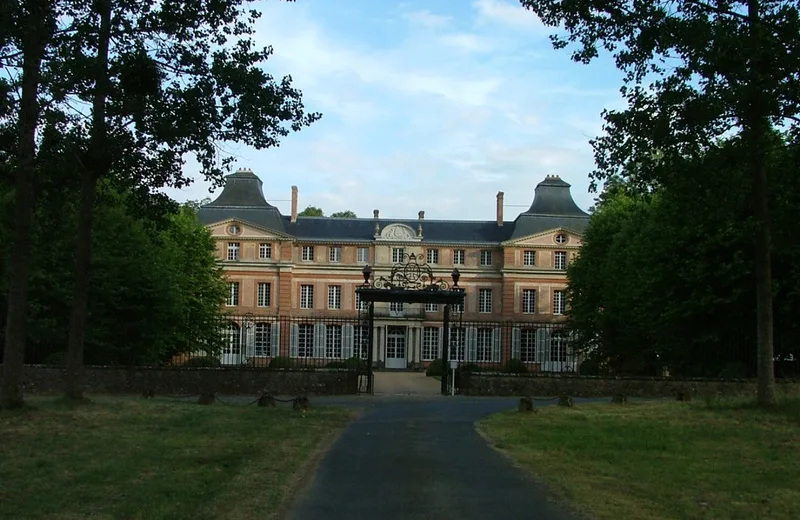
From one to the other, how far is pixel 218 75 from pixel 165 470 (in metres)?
7.41

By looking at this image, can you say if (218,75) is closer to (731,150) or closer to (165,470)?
(165,470)

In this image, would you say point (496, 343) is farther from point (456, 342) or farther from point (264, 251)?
point (264, 251)

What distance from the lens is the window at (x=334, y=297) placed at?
64562 millimetres

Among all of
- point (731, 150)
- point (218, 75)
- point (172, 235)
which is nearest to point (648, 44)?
point (731, 150)

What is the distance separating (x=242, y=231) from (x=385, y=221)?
10.2 m

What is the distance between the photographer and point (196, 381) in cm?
2394

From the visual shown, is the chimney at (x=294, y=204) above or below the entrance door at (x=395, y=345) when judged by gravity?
above

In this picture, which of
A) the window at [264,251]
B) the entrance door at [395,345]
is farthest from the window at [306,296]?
the entrance door at [395,345]

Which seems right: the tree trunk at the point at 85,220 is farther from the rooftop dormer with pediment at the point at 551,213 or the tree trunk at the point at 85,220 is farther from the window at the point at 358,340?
the rooftop dormer with pediment at the point at 551,213

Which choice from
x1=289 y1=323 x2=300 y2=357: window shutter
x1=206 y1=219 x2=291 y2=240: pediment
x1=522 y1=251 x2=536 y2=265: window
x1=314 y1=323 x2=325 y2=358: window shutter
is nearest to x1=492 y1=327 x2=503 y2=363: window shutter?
x1=522 y1=251 x2=536 y2=265: window

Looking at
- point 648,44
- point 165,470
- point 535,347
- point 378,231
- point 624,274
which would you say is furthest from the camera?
point 378,231

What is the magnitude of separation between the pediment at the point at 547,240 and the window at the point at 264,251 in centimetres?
1650

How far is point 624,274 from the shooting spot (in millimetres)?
38406

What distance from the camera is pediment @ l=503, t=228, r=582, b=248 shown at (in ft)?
210
